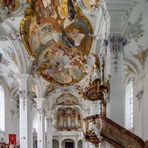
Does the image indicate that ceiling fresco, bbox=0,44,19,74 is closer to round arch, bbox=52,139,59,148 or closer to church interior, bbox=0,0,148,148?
church interior, bbox=0,0,148,148

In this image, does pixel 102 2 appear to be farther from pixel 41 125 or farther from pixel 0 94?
pixel 41 125

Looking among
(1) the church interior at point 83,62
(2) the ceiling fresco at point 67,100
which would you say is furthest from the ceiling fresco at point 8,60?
(2) the ceiling fresco at point 67,100

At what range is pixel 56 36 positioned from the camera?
898 inches

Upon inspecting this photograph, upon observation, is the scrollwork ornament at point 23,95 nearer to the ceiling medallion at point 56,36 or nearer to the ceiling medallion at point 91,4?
the ceiling medallion at point 56,36

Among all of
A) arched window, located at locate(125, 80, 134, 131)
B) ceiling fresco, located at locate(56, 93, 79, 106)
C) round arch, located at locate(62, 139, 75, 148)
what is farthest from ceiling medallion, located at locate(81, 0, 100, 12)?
round arch, located at locate(62, 139, 75, 148)

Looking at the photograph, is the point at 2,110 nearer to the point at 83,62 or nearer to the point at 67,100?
the point at 83,62

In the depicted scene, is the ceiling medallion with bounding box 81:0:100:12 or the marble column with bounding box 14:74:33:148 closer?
the ceiling medallion with bounding box 81:0:100:12

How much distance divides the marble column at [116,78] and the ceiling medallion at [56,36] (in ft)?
14.2

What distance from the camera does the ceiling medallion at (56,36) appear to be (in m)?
19.8

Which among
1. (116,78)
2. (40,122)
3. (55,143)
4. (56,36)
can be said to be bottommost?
(55,143)

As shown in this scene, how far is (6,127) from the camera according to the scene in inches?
1154

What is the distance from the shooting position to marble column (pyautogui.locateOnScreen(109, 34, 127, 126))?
1466 centimetres

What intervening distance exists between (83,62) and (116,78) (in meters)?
9.61

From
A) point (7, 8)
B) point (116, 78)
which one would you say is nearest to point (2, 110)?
point (7, 8)
